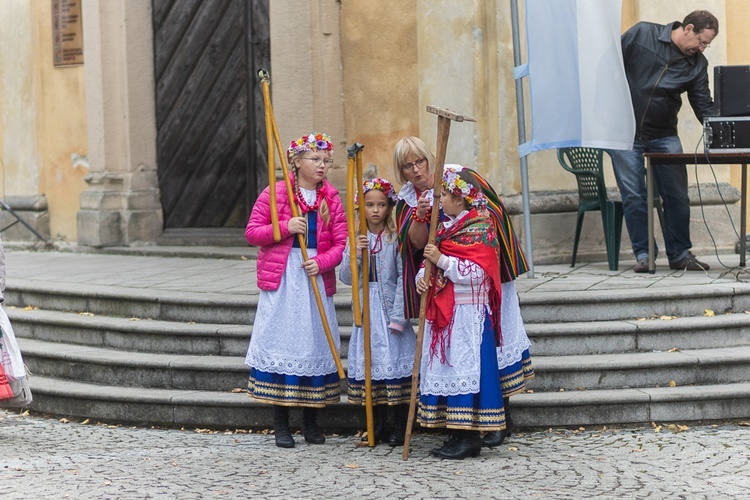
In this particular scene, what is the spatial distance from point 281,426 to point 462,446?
40.8 inches

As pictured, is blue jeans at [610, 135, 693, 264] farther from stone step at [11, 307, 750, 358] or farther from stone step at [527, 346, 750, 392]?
stone step at [527, 346, 750, 392]

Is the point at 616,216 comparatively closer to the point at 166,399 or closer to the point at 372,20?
the point at 372,20

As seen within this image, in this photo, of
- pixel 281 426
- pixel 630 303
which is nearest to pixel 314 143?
pixel 281 426

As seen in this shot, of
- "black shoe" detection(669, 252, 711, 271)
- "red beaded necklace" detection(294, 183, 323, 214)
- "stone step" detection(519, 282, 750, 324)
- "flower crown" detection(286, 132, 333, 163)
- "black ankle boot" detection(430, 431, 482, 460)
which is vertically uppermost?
"flower crown" detection(286, 132, 333, 163)

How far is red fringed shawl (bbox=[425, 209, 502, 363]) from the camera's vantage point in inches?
248

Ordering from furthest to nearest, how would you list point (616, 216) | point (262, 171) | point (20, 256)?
point (20, 256) < point (262, 171) < point (616, 216)

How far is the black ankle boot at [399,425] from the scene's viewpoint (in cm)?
667

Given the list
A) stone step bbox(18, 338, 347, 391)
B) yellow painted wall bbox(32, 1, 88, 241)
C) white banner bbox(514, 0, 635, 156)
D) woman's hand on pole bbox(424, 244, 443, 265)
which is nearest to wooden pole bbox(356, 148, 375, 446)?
woman's hand on pole bbox(424, 244, 443, 265)

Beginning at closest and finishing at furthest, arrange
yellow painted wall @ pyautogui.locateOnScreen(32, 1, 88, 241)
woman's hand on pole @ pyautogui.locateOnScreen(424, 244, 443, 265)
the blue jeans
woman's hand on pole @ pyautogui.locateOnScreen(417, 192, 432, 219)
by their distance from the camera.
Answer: woman's hand on pole @ pyautogui.locateOnScreen(424, 244, 443, 265), woman's hand on pole @ pyautogui.locateOnScreen(417, 192, 432, 219), the blue jeans, yellow painted wall @ pyautogui.locateOnScreen(32, 1, 88, 241)

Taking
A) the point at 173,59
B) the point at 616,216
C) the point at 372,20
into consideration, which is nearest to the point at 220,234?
the point at 173,59

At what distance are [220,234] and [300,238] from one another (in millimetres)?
5048

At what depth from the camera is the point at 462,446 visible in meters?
6.32

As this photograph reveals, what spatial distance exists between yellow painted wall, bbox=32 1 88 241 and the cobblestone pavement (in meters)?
5.50

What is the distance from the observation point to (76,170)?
40.7 ft
